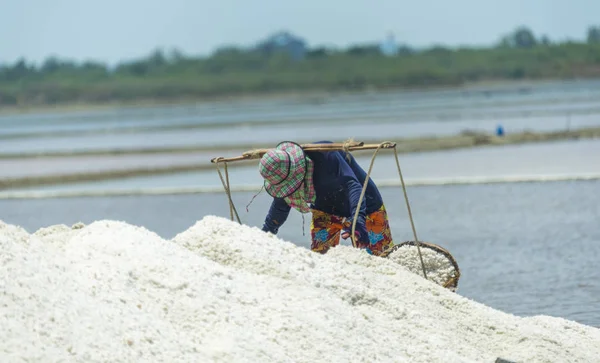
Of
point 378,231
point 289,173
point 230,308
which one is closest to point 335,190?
point 289,173

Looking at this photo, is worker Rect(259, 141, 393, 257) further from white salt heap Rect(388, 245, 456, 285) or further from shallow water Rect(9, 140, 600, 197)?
shallow water Rect(9, 140, 600, 197)

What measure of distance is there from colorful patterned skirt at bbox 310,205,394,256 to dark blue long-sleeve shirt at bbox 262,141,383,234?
98 millimetres

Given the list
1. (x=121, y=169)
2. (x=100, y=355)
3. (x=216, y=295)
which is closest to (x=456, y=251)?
(x=216, y=295)

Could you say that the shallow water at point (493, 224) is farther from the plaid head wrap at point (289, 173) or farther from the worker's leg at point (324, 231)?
the plaid head wrap at point (289, 173)

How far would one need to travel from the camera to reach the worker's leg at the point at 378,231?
816 centimetres

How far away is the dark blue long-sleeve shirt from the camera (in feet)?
25.7

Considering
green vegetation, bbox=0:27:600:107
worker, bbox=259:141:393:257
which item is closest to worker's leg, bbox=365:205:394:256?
worker, bbox=259:141:393:257

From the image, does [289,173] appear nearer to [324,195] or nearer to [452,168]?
[324,195]

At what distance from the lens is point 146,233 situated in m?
6.68

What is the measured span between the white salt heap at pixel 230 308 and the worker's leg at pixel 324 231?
2.62ft

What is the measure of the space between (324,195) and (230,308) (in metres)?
2.17

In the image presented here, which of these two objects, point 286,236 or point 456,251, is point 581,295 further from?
point 286,236

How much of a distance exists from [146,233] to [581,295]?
3.96 meters

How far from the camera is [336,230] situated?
8.20 m
